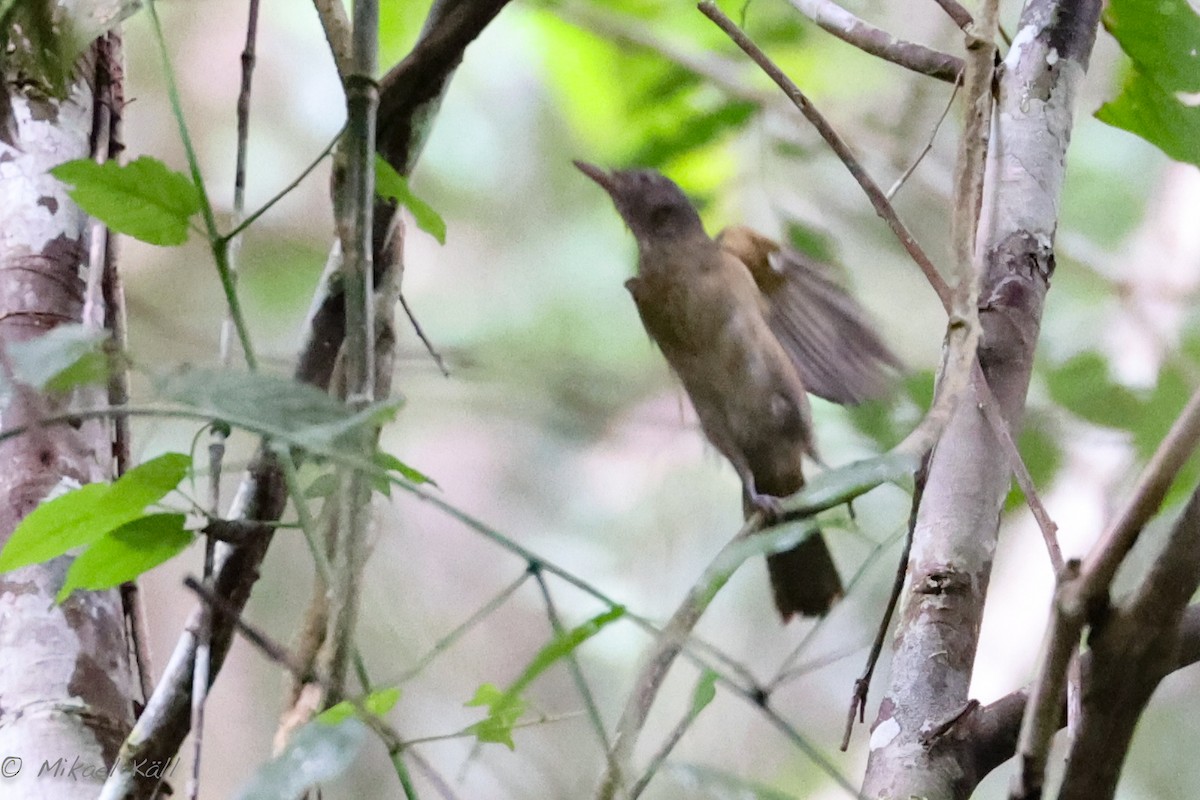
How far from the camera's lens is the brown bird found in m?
1.48

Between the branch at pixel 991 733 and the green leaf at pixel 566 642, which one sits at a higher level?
the branch at pixel 991 733

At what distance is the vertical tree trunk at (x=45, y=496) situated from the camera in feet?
2.92

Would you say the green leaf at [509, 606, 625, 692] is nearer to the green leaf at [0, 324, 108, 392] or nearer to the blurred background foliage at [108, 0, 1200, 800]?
the green leaf at [0, 324, 108, 392]

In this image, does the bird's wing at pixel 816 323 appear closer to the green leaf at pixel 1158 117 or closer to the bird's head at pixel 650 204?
the bird's head at pixel 650 204

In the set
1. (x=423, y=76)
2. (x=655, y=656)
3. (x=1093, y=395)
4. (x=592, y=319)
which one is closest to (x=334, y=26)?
(x=423, y=76)

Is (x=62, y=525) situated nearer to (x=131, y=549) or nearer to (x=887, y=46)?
(x=131, y=549)

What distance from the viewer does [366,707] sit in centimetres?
59

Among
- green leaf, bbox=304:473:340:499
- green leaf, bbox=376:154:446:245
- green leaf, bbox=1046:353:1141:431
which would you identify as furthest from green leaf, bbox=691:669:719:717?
green leaf, bbox=1046:353:1141:431

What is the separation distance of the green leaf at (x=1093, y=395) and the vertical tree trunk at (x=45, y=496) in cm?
101

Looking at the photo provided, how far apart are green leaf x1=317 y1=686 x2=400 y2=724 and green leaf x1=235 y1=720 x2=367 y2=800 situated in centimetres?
1

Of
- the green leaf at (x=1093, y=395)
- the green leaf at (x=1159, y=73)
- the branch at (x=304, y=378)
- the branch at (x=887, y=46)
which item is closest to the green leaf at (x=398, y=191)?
the branch at (x=304, y=378)

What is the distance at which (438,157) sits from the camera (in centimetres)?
234

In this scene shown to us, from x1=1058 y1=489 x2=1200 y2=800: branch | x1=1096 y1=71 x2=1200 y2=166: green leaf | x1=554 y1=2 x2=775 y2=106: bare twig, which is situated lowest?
x1=1058 y1=489 x2=1200 y2=800: branch

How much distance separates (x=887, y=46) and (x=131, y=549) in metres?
0.71
